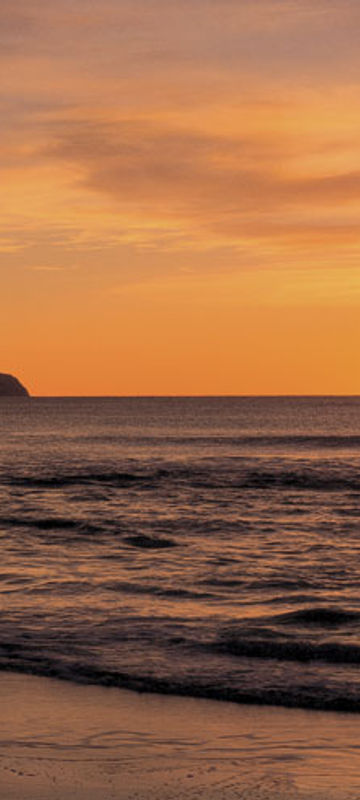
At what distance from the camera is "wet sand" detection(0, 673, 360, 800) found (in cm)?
641

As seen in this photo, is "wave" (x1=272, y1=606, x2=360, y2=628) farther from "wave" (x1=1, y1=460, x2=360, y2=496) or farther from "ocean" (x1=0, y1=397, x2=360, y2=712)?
"wave" (x1=1, y1=460, x2=360, y2=496)

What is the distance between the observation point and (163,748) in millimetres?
7293

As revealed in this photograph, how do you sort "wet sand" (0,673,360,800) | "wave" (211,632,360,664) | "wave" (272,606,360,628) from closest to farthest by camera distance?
"wet sand" (0,673,360,800) < "wave" (211,632,360,664) < "wave" (272,606,360,628)

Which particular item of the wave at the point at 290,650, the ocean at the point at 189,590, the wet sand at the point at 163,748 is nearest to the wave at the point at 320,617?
the ocean at the point at 189,590

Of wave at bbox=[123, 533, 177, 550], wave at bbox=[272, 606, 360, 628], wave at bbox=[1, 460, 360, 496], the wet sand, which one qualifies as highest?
wave at bbox=[1, 460, 360, 496]

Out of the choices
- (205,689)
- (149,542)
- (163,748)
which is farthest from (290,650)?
(149,542)

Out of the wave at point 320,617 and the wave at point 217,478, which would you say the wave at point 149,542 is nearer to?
the wave at point 320,617

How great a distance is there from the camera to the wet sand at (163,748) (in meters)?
6.41

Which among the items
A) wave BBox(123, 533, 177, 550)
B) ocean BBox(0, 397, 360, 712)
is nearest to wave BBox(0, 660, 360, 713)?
ocean BBox(0, 397, 360, 712)

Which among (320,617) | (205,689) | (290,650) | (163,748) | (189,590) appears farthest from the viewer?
(189,590)

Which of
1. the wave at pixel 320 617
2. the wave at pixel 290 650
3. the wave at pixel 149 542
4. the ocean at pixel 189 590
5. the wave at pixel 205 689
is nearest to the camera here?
the wave at pixel 205 689

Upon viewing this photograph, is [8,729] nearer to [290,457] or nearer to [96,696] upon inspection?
[96,696]

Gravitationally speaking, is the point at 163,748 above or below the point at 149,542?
below

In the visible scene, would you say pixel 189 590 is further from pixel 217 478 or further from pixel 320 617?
pixel 217 478
